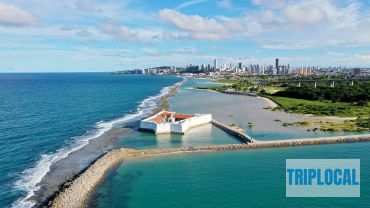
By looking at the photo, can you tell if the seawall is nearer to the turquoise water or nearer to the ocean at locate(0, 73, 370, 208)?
the ocean at locate(0, 73, 370, 208)

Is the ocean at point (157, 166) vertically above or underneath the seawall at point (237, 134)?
underneath

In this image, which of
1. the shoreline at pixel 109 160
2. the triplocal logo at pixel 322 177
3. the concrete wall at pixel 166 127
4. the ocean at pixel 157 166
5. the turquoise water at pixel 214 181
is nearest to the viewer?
the turquoise water at pixel 214 181

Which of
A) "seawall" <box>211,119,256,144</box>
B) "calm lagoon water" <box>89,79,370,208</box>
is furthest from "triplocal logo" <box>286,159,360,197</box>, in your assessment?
"seawall" <box>211,119,256,144</box>

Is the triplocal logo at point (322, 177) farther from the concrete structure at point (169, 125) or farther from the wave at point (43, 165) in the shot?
the wave at point (43, 165)

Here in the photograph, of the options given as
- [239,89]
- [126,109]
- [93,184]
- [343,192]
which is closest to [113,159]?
[93,184]

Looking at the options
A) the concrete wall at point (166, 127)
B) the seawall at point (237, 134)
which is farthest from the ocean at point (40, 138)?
the seawall at point (237, 134)

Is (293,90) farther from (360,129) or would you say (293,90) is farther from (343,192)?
(343,192)
